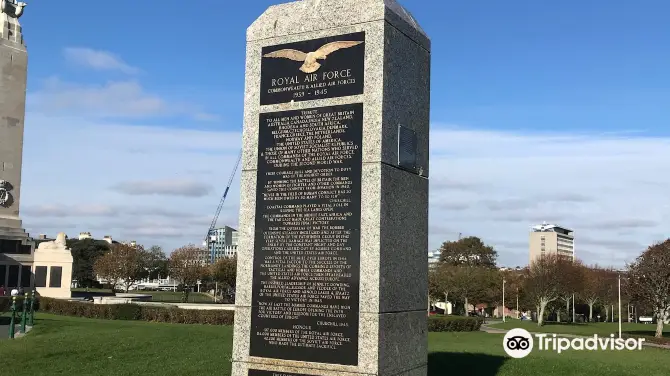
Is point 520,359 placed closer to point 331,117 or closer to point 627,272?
point 331,117

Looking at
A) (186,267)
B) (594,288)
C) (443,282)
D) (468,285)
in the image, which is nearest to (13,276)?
(186,267)

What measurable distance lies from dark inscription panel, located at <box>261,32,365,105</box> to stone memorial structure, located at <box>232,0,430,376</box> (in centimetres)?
2

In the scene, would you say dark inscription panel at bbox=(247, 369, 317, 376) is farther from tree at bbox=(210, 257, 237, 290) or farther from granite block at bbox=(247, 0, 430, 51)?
tree at bbox=(210, 257, 237, 290)

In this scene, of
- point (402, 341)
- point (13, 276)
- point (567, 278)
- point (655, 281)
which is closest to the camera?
point (402, 341)

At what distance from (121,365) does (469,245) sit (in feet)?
285

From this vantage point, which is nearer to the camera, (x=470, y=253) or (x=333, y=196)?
(x=333, y=196)

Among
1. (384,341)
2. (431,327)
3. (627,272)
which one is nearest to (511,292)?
(627,272)

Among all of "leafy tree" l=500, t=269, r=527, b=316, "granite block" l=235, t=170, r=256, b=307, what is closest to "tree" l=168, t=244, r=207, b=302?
"leafy tree" l=500, t=269, r=527, b=316

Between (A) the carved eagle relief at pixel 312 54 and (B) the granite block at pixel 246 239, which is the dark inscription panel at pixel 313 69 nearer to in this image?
(A) the carved eagle relief at pixel 312 54

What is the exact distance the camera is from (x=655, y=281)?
42562mm

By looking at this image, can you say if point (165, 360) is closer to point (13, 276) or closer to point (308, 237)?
point (308, 237)

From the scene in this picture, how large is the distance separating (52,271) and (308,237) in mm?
55498

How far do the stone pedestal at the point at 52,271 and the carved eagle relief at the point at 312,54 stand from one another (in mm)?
54220

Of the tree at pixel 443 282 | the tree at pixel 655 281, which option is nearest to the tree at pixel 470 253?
the tree at pixel 443 282
